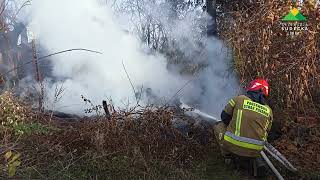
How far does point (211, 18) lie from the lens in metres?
10.3

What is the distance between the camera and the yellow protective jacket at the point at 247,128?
5.98 metres

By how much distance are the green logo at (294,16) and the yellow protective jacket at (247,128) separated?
195 cm

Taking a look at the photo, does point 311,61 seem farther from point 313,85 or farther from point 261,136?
point 261,136

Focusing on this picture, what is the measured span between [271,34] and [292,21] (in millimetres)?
393

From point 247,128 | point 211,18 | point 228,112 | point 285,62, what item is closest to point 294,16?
point 285,62

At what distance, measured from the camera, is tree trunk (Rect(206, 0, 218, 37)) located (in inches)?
396

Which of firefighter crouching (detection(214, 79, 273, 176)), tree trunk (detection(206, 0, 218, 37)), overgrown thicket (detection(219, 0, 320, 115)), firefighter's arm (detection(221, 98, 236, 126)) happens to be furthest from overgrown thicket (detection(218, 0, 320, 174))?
tree trunk (detection(206, 0, 218, 37))

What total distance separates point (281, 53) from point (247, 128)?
6.26 feet

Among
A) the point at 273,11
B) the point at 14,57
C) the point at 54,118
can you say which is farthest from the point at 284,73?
the point at 14,57

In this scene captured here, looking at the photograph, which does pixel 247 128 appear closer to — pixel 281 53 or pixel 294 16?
pixel 281 53

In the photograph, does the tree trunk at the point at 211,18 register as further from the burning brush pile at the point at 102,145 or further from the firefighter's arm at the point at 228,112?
the firefighter's arm at the point at 228,112

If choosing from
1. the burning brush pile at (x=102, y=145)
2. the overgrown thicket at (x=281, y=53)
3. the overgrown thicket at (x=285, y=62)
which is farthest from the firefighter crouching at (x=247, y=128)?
the overgrown thicket at (x=281, y=53)

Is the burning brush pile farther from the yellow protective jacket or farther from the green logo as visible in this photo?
the green logo

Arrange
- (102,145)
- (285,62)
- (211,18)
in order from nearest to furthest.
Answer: (102,145), (285,62), (211,18)
